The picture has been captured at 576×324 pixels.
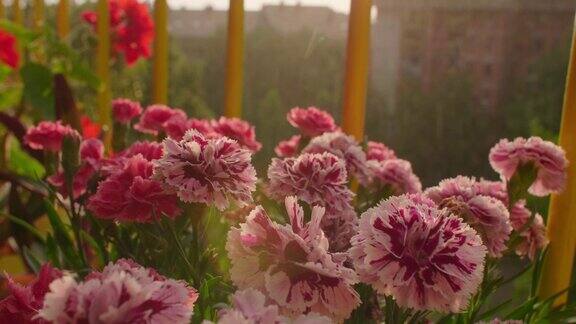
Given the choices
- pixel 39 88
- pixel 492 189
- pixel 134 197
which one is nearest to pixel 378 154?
pixel 492 189

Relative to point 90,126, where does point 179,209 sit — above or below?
above

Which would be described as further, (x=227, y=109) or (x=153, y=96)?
(x=153, y=96)

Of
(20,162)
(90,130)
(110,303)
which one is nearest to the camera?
(110,303)

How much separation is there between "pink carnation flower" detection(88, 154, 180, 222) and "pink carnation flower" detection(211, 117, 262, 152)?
256 mm

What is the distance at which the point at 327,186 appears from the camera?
2.35 feet

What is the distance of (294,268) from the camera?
0.53 meters

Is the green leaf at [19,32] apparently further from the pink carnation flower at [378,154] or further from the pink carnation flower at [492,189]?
the pink carnation flower at [492,189]

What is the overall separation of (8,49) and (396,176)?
4.09 feet

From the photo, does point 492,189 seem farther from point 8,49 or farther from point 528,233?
point 8,49

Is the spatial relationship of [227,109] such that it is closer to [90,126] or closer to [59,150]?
[59,150]

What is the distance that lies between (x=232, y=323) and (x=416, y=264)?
0.53 feet

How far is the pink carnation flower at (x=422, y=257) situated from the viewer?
0.50 m

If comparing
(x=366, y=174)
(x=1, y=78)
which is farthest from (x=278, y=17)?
(x=366, y=174)

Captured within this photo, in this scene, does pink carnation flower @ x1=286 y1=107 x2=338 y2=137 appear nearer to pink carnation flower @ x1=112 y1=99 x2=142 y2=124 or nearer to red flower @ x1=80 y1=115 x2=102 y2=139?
pink carnation flower @ x1=112 y1=99 x2=142 y2=124
